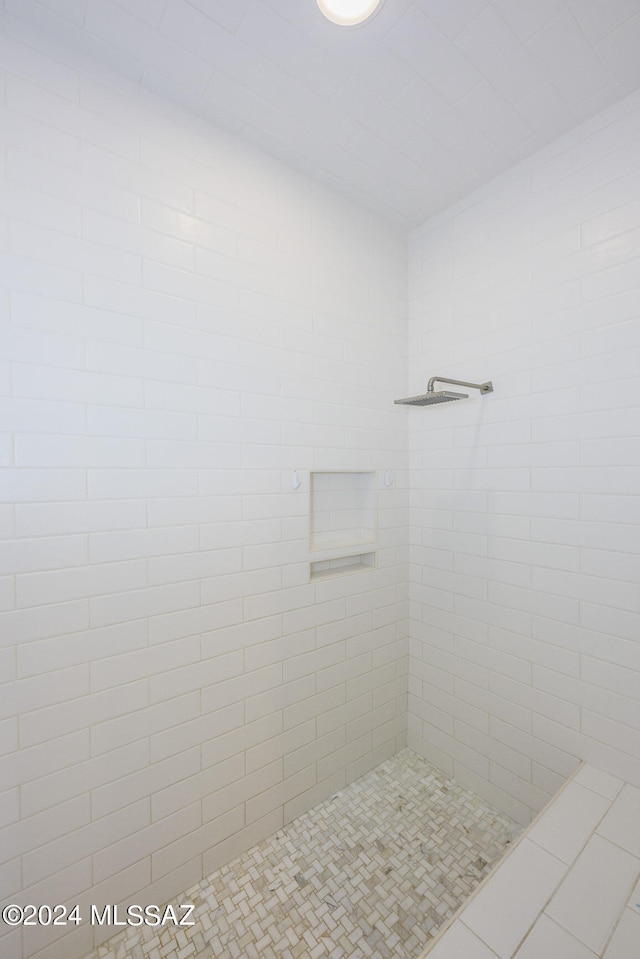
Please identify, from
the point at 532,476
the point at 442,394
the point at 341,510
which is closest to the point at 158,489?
the point at 341,510

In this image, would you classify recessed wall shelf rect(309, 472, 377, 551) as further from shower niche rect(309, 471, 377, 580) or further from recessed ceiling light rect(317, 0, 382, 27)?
recessed ceiling light rect(317, 0, 382, 27)

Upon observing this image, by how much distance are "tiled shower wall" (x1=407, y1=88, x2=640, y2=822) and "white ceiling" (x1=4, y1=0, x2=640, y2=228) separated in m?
0.19

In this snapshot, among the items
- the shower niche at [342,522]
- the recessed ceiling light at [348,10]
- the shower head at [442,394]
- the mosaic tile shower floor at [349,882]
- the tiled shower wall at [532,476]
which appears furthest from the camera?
the shower niche at [342,522]

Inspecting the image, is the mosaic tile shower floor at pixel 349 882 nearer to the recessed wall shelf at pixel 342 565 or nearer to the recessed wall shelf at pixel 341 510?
the recessed wall shelf at pixel 342 565

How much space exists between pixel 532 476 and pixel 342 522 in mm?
816

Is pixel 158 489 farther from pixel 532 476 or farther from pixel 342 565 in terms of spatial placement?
pixel 532 476

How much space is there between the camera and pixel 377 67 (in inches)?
46.1

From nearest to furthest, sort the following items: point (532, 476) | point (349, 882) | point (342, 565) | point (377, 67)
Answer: point (377, 67)
point (349, 882)
point (532, 476)
point (342, 565)

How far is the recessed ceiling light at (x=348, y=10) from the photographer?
0.96 m

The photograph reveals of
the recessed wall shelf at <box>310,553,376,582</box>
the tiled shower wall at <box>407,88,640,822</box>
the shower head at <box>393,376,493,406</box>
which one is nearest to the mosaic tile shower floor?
the tiled shower wall at <box>407,88,640,822</box>

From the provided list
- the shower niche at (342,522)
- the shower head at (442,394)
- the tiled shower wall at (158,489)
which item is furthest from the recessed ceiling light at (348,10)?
the shower niche at (342,522)

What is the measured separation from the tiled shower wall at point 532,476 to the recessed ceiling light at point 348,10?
0.87 m

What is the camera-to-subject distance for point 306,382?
1592 mm

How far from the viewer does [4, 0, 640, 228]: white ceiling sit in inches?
40.4
